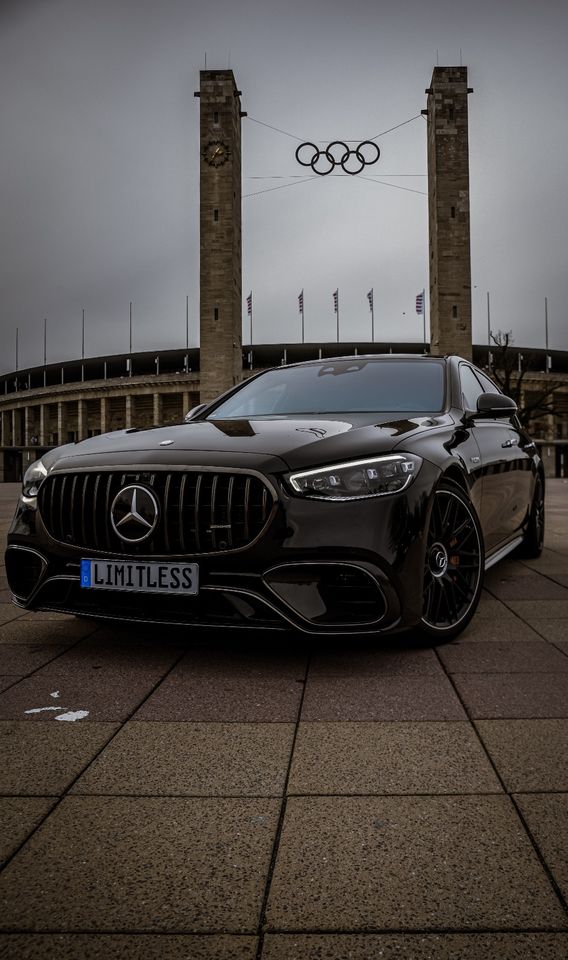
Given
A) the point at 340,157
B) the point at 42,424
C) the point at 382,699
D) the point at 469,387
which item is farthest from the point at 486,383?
the point at 42,424

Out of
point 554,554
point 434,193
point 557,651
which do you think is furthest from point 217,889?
point 434,193

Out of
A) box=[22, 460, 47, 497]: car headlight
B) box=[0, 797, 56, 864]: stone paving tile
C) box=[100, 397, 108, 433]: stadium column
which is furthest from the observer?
box=[100, 397, 108, 433]: stadium column

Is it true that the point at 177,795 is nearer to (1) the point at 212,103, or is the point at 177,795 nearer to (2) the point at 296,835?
(2) the point at 296,835

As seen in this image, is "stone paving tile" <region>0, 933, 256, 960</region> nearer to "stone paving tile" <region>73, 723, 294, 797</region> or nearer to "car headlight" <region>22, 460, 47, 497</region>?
"stone paving tile" <region>73, 723, 294, 797</region>

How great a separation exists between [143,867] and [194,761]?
55 cm

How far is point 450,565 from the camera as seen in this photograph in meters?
3.32

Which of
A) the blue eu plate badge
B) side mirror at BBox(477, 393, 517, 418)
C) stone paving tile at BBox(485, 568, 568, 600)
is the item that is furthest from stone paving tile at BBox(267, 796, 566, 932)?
stone paving tile at BBox(485, 568, 568, 600)

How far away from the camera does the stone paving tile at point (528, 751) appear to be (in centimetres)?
185

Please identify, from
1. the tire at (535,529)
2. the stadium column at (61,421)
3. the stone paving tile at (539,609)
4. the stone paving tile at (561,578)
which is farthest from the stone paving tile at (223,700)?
the stadium column at (61,421)

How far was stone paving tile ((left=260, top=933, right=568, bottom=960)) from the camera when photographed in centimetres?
118

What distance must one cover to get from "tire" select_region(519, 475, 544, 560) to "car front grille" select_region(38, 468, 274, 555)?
3.55 metres

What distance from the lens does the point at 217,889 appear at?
1378 millimetres

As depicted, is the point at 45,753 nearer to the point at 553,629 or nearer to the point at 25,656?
Answer: the point at 25,656

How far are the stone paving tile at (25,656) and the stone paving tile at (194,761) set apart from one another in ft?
2.99
